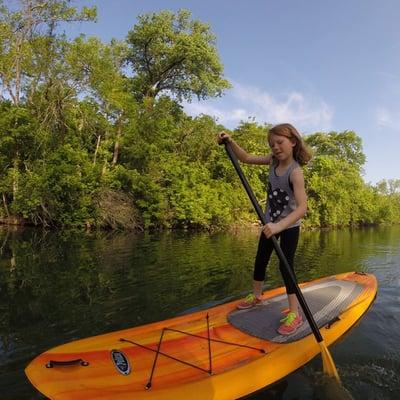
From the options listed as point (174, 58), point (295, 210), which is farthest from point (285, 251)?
point (174, 58)

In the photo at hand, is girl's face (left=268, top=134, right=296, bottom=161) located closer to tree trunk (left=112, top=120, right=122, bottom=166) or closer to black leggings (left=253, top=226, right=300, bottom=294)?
black leggings (left=253, top=226, right=300, bottom=294)

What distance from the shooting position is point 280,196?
4383mm

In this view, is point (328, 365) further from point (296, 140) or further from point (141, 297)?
point (141, 297)

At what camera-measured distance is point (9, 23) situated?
19.8 m

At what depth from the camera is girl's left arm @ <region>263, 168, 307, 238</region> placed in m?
3.96

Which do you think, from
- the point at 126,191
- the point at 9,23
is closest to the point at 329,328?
the point at 126,191

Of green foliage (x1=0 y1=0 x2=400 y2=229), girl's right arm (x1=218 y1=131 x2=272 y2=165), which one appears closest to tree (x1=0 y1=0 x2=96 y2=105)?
green foliage (x1=0 y1=0 x2=400 y2=229)

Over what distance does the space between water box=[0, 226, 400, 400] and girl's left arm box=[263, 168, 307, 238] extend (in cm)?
149

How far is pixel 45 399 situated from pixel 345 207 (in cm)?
4178

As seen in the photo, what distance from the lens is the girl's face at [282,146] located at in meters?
4.20

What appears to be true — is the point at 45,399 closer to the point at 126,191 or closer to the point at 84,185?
the point at 84,185

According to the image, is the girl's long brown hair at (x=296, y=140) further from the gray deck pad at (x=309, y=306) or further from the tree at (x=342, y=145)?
the tree at (x=342, y=145)

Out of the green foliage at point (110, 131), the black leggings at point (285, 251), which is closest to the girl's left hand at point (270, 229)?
the black leggings at point (285, 251)

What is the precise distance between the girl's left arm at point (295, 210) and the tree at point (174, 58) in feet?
86.1
